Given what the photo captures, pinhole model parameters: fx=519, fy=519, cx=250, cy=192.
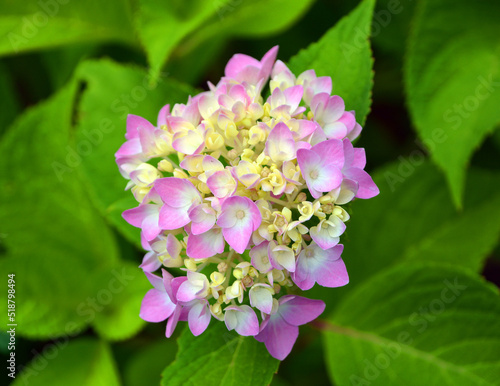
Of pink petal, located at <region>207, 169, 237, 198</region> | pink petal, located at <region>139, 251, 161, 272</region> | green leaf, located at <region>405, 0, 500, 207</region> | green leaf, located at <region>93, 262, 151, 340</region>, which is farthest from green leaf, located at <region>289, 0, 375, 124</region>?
green leaf, located at <region>93, 262, 151, 340</region>

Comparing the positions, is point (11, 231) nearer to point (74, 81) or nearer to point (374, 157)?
point (74, 81)

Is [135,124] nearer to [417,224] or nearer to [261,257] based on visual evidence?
[261,257]

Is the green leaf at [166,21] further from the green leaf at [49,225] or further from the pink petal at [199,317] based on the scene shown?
the pink petal at [199,317]

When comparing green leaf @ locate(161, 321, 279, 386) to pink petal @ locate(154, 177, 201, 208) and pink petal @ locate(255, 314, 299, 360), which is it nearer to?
pink petal @ locate(255, 314, 299, 360)

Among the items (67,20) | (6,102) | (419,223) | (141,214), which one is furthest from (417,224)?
(6,102)

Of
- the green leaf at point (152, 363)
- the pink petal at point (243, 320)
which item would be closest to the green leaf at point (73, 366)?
the green leaf at point (152, 363)

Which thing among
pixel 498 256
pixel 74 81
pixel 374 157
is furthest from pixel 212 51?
pixel 498 256
